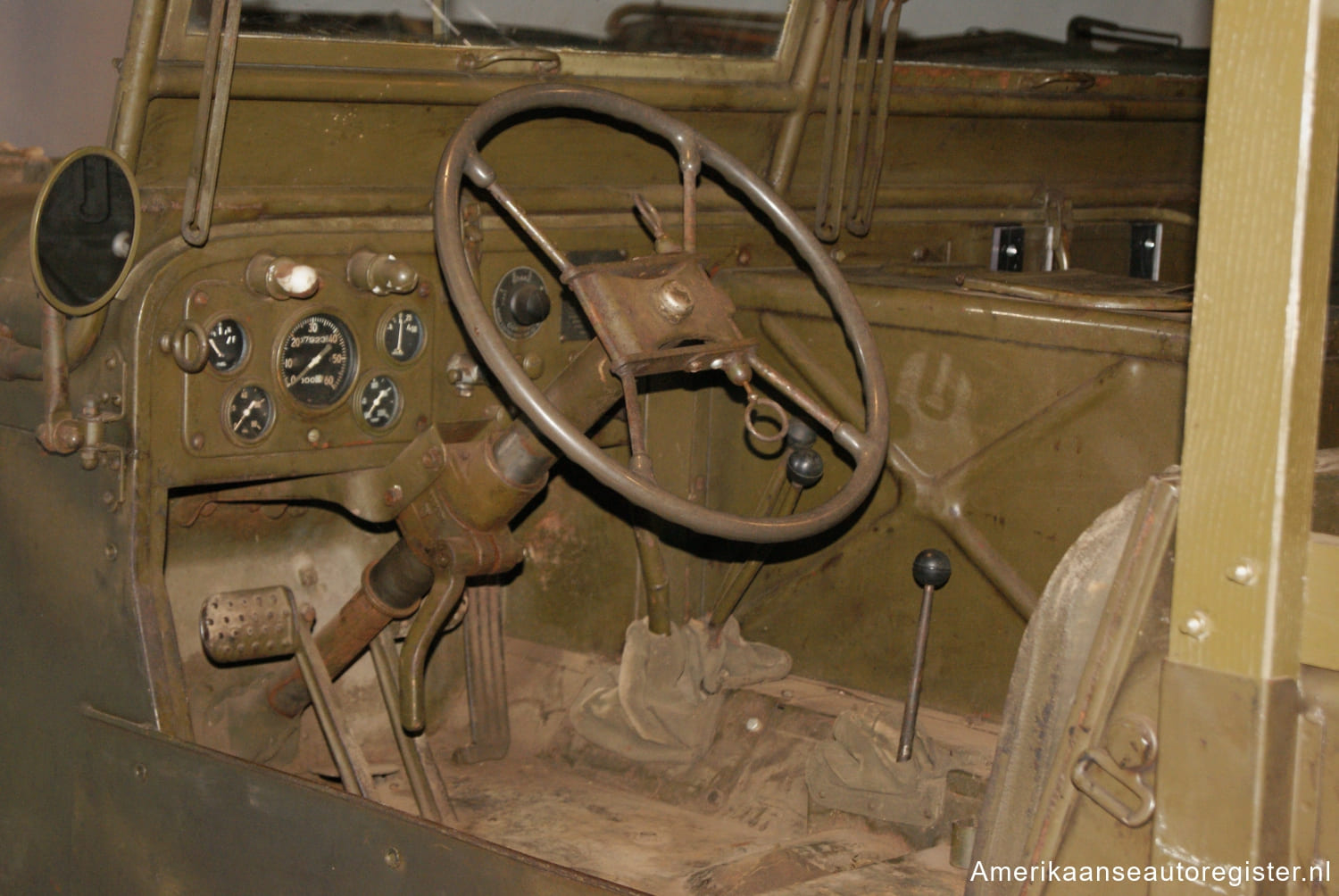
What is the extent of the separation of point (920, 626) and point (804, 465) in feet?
1.15

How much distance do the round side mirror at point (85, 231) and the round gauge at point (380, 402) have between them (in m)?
0.46

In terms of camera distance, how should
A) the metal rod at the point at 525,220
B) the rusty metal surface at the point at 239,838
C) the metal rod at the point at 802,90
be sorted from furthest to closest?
the metal rod at the point at 802,90 → the metal rod at the point at 525,220 → the rusty metal surface at the point at 239,838

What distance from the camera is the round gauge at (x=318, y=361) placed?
8.32ft

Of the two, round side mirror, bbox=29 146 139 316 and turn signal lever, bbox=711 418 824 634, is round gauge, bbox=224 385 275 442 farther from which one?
turn signal lever, bbox=711 418 824 634

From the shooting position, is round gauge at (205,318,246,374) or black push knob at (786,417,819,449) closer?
round gauge at (205,318,246,374)

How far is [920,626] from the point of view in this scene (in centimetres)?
270

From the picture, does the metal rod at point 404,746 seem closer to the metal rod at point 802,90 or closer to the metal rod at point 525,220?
the metal rod at point 525,220

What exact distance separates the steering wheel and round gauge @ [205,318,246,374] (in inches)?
17.4

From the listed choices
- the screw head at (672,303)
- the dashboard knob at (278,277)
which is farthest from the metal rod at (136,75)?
the screw head at (672,303)

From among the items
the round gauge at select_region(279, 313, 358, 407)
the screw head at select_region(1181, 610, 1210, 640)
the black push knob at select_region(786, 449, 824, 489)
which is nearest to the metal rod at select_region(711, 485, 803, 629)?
the black push knob at select_region(786, 449, 824, 489)

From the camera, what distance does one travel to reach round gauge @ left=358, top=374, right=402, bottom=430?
2.66m

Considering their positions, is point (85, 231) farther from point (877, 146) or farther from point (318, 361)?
point (877, 146)

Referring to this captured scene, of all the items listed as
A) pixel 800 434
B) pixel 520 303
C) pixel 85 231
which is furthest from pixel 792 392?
pixel 85 231

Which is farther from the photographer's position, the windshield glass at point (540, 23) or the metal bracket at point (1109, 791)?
the windshield glass at point (540, 23)
